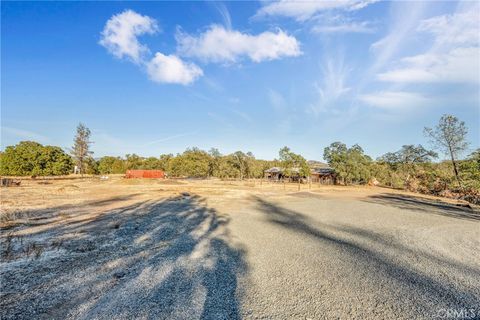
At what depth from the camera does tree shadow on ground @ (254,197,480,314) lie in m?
6.09

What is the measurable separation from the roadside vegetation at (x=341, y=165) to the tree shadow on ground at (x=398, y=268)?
18936 millimetres

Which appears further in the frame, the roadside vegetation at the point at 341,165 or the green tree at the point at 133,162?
the green tree at the point at 133,162

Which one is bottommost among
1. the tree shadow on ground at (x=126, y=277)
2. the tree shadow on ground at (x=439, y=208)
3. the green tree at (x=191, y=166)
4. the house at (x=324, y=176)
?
the tree shadow on ground at (x=439, y=208)

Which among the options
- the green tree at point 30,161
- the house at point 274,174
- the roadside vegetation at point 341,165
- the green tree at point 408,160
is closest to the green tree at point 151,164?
the roadside vegetation at point 341,165

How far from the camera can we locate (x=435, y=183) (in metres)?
42.7

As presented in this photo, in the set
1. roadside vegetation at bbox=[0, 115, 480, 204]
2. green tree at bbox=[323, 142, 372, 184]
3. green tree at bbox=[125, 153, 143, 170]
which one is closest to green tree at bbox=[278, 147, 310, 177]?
roadside vegetation at bbox=[0, 115, 480, 204]

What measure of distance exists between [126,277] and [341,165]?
203ft

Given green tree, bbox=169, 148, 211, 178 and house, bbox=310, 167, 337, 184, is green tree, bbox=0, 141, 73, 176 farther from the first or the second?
A: house, bbox=310, 167, 337, 184

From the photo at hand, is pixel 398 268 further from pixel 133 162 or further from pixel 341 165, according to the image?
pixel 133 162

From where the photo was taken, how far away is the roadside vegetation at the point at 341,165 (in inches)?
1243

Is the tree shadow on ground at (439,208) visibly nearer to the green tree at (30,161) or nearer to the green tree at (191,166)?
the green tree at (191,166)

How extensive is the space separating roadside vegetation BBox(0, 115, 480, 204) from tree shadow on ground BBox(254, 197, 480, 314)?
1894 cm

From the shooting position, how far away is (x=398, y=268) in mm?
8016

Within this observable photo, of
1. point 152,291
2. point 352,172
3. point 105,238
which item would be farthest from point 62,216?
point 352,172
